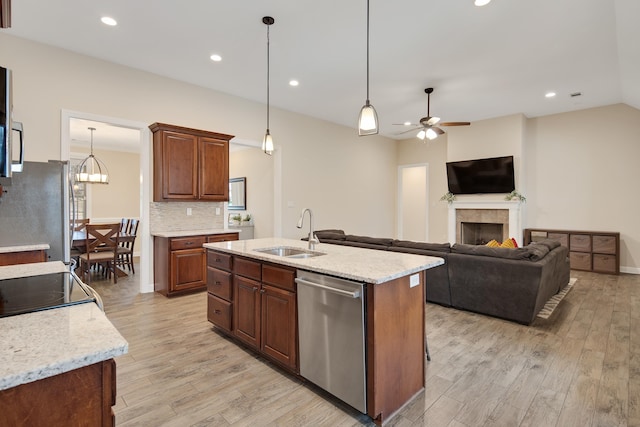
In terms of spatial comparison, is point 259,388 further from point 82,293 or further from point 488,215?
point 488,215

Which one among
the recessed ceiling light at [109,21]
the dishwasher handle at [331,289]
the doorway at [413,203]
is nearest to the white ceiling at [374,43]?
the recessed ceiling light at [109,21]

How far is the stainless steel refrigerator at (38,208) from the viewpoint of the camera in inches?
120

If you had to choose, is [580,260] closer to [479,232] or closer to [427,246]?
[479,232]

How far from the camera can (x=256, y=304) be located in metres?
2.66

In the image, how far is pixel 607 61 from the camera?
13.7ft

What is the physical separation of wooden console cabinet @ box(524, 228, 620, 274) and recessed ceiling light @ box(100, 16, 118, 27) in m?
7.56

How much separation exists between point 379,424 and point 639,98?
6.41 metres

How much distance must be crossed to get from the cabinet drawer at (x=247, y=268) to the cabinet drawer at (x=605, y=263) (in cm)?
639

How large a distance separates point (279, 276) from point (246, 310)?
2.02 ft

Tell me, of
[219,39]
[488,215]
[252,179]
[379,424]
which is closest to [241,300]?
[379,424]

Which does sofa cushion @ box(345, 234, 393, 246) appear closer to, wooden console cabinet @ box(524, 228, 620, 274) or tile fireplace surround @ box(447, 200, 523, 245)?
tile fireplace surround @ box(447, 200, 523, 245)

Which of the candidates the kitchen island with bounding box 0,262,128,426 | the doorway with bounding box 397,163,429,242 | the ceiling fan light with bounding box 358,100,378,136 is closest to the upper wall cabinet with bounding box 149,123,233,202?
the ceiling fan light with bounding box 358,100,378,136

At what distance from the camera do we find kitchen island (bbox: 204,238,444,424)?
1.87 metres

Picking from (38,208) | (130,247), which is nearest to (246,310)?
(38,208)
